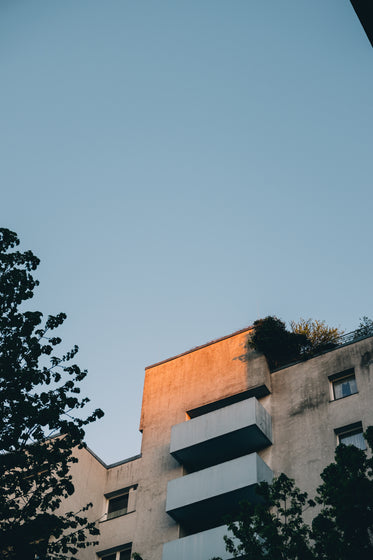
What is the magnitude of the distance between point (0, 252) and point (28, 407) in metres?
4.67

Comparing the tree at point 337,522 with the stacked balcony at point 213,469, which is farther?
the stacked balcony at point 213,469

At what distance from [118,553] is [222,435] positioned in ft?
24.6

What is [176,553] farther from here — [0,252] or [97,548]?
[0,252]

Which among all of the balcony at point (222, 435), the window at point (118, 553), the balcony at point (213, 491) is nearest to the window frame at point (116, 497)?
the window at point (118, 553)

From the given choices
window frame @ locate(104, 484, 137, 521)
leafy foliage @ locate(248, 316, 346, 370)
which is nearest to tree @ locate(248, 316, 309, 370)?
leafy foliage @ locate(248, 316, 346, 370)

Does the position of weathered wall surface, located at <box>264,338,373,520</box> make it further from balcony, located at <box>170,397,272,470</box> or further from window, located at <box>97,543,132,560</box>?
window, located at <box>97,543,132,560</box>

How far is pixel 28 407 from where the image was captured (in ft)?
55.9

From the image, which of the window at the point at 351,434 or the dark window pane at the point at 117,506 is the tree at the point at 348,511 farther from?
the dark window pane at the point at 117,506

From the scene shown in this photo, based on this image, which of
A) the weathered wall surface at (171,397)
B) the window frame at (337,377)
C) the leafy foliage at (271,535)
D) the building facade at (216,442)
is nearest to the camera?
the leafy foliage at (271,535)

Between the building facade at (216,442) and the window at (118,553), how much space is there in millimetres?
49

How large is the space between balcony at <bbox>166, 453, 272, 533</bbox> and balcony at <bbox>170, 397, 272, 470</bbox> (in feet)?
4.34

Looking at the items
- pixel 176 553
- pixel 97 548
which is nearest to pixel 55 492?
pixel 176 553

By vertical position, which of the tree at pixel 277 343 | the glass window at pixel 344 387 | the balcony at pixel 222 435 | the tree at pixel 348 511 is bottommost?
the tree at pixel 348 511

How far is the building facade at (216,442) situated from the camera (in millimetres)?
26781
